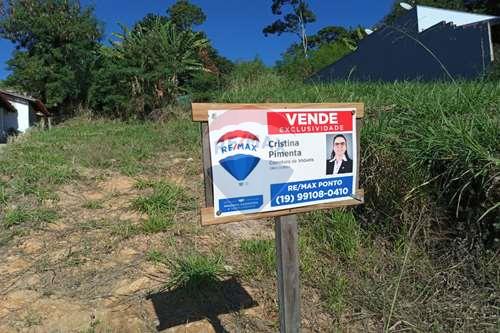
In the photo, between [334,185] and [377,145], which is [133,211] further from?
[334,185]

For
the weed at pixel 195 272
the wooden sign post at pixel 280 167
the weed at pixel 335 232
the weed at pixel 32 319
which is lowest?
the weed at pixel 32 319

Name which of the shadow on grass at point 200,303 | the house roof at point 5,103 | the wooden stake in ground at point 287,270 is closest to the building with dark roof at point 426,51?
the shadow on grass at point 200,303

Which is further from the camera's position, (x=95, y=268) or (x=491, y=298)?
(x=95, y=268)

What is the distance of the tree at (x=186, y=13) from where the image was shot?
129 feet

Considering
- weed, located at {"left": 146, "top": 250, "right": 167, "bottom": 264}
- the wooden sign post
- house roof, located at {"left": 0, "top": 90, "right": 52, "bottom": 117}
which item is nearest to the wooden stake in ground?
the wooden sign post

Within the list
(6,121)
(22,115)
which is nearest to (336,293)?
(6,121)

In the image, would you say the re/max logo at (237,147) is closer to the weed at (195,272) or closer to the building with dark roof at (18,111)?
the weed at (195,272)

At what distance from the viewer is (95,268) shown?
3254 mm

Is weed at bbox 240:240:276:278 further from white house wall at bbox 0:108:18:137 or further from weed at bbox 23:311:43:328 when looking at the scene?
white house wall at bbox 0:108:18:137

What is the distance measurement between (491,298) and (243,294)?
1.42m

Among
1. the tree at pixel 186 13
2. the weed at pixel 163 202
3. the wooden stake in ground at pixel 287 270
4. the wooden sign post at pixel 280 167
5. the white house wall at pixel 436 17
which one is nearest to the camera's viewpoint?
the wooden sign post at pixel 280 167

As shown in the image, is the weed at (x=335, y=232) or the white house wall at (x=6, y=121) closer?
the weed at (x=335, y=232)

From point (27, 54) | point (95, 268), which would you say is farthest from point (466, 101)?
point (27, 54)

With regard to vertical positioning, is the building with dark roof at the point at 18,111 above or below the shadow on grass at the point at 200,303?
above
